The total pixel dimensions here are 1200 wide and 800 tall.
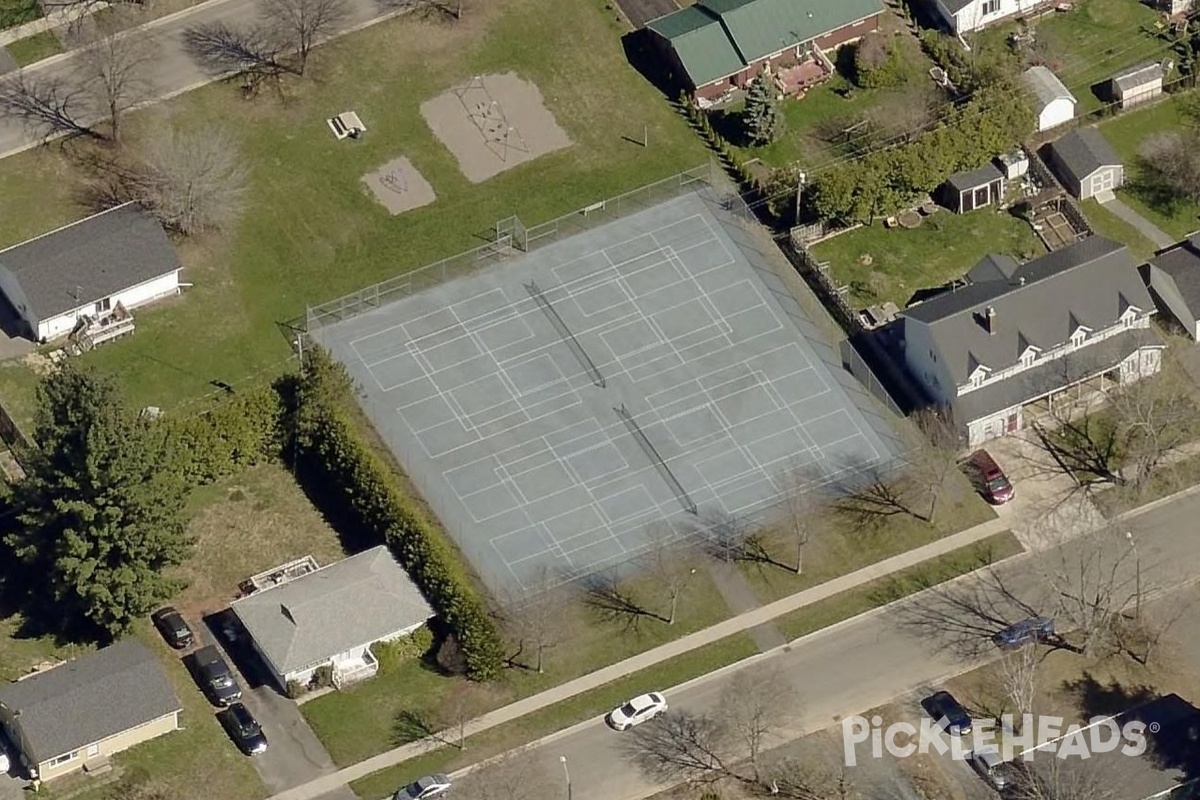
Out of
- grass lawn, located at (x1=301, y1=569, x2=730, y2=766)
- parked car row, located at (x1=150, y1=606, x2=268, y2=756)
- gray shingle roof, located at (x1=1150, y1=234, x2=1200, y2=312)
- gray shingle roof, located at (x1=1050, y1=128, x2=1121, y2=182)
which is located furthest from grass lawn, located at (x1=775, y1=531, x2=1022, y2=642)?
parked car row, located at (x1=150, y1=606, x2=268, y2=756)

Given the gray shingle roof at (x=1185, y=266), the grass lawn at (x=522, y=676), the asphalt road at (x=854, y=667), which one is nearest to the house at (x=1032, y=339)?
the gray shingle roof at (x=1185, y=266)

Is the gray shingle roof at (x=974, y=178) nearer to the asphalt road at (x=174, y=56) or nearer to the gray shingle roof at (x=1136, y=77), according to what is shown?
the gray shingle roof at (x=1136, y=77)

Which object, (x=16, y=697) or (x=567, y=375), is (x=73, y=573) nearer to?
(x=16, y=697)

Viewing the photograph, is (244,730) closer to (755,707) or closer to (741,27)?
(755,707)

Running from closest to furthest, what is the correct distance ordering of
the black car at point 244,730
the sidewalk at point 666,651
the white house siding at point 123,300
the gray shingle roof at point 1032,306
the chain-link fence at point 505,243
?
the sidewalk at point 666,651 → the black car at point 244,730 → the gray shingle roof at point 1032,306 → the white house siding at point 123,300 → the chain-link fence at point 505,243

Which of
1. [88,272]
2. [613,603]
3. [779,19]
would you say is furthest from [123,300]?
[779,19]

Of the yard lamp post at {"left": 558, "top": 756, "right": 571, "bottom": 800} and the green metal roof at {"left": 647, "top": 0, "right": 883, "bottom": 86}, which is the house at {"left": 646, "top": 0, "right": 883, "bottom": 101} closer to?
the green metal roof at {"left": 647, "top": 0, "right": 883, "bottom": 86}
